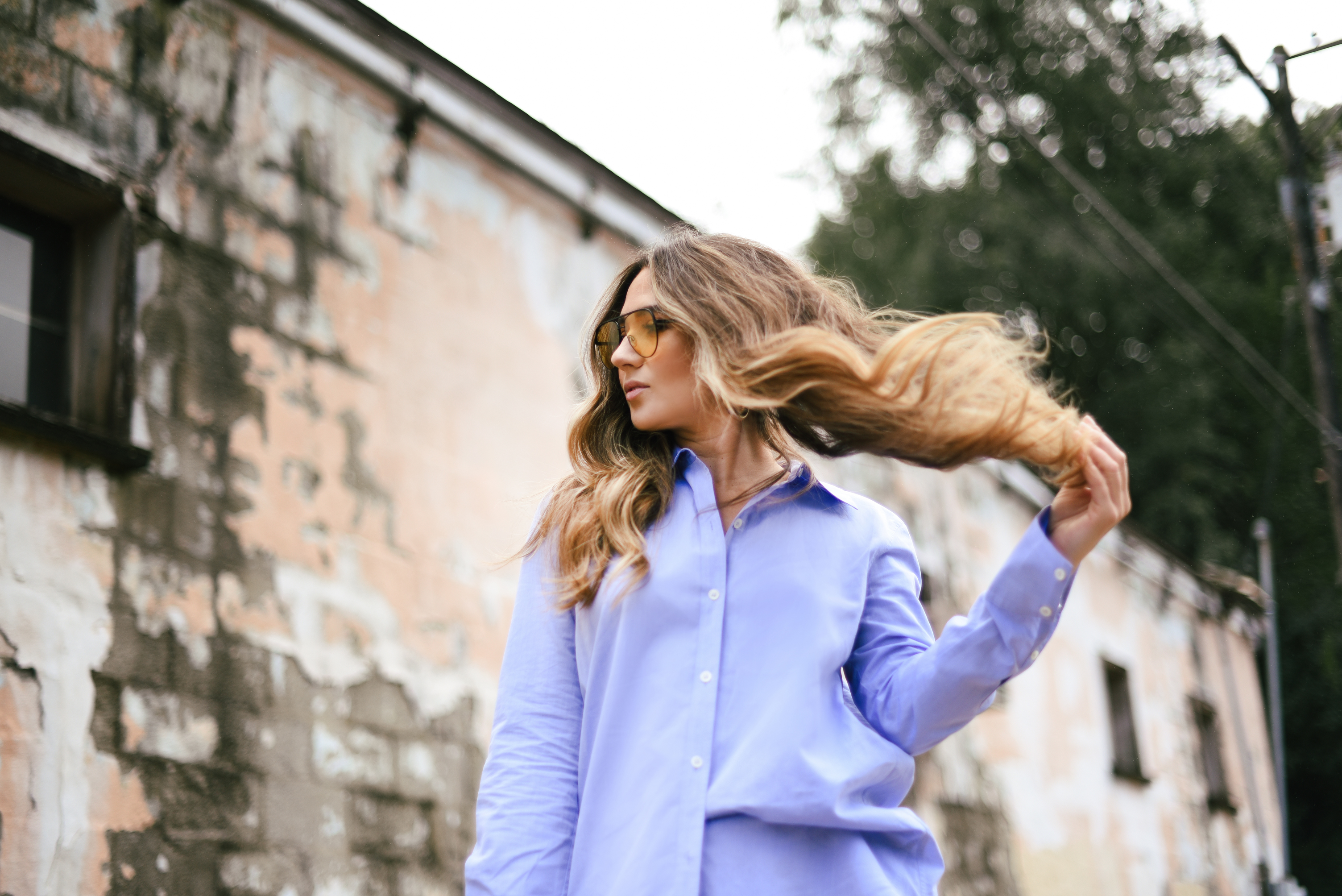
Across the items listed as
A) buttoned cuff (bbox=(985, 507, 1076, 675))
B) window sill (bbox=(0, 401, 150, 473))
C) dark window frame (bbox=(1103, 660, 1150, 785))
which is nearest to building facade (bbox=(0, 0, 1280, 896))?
window sill (bbox=(0, 401, 150, 473))

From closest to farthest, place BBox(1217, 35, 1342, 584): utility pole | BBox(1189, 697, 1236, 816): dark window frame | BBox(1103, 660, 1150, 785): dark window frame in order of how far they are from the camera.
A: 1. BBox(1217, 35, 1342, 584): utility pole
2. BBox(1103, 660, 1150, 785): dark window frame
3. BBox(1189, 697, 1236, 816): dark window frame

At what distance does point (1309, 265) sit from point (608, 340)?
8.59m

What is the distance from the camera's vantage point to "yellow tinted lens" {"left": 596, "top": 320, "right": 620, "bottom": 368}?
80.5 inches

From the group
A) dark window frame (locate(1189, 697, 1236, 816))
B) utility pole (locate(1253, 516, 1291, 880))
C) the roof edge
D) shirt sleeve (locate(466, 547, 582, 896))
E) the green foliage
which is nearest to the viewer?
shirt sleeve (locate(466, 547, 582, 896))

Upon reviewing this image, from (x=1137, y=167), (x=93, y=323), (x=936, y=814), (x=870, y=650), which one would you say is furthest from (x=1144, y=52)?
(x=870, y=650)

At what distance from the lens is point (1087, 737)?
10.9 m

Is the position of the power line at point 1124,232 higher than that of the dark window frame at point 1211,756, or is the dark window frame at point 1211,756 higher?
the power line at point 1124,232

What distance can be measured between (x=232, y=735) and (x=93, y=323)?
1.44 m

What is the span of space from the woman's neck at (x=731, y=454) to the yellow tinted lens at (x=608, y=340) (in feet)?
0.58

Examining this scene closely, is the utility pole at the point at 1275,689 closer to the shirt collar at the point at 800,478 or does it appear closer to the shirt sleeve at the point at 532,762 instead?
the shirt collar at the point at 800,478

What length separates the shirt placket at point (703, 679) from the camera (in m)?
1.53

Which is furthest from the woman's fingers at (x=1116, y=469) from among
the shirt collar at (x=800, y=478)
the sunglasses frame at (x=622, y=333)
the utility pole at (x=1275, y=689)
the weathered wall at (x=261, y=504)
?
the utility pole at (x=1275, y=689)

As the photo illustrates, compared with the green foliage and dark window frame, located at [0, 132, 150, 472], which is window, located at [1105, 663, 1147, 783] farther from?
dark window frame, located at [0, 132, 150, 472]

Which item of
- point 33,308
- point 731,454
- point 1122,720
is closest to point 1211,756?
point 1122,720
